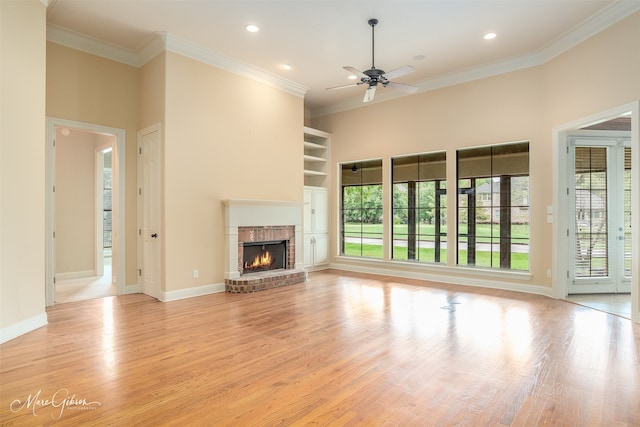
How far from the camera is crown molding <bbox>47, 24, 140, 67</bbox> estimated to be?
15.9 ft

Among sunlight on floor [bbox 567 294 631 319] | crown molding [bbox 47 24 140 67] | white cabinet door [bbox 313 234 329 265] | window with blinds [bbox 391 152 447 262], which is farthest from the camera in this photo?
white cabinet door [bbox 313 234 329 265]

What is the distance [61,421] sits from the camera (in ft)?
6.97

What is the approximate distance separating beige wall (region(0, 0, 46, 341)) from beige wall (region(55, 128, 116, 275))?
9.50 ft

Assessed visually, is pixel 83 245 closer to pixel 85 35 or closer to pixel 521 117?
pixel 85 35

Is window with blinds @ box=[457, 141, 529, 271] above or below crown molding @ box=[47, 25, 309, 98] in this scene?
below

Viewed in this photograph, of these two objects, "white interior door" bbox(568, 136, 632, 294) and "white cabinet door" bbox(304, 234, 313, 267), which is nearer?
"white interior door" bbox(568, 136, 632, 294)

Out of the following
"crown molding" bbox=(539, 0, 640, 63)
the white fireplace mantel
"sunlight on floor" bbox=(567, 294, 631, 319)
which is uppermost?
"crown molding" bbox=(539, 0, 640, 63)

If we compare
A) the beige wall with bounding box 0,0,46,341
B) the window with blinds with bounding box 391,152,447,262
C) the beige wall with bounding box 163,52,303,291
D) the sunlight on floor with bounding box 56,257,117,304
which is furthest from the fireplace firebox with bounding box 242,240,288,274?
the beige wall with bounding box 0,0,46,341

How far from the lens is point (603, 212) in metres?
5.71

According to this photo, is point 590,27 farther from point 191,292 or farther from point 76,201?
point 76,201

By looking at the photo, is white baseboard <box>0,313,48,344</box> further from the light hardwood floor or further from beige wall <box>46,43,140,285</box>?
beige wall <box>46,43,140,285</box>

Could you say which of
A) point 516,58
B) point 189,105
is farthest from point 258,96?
point 516,58

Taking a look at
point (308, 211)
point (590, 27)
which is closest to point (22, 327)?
point (308, 211)

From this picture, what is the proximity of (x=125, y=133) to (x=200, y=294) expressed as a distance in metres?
2.77
